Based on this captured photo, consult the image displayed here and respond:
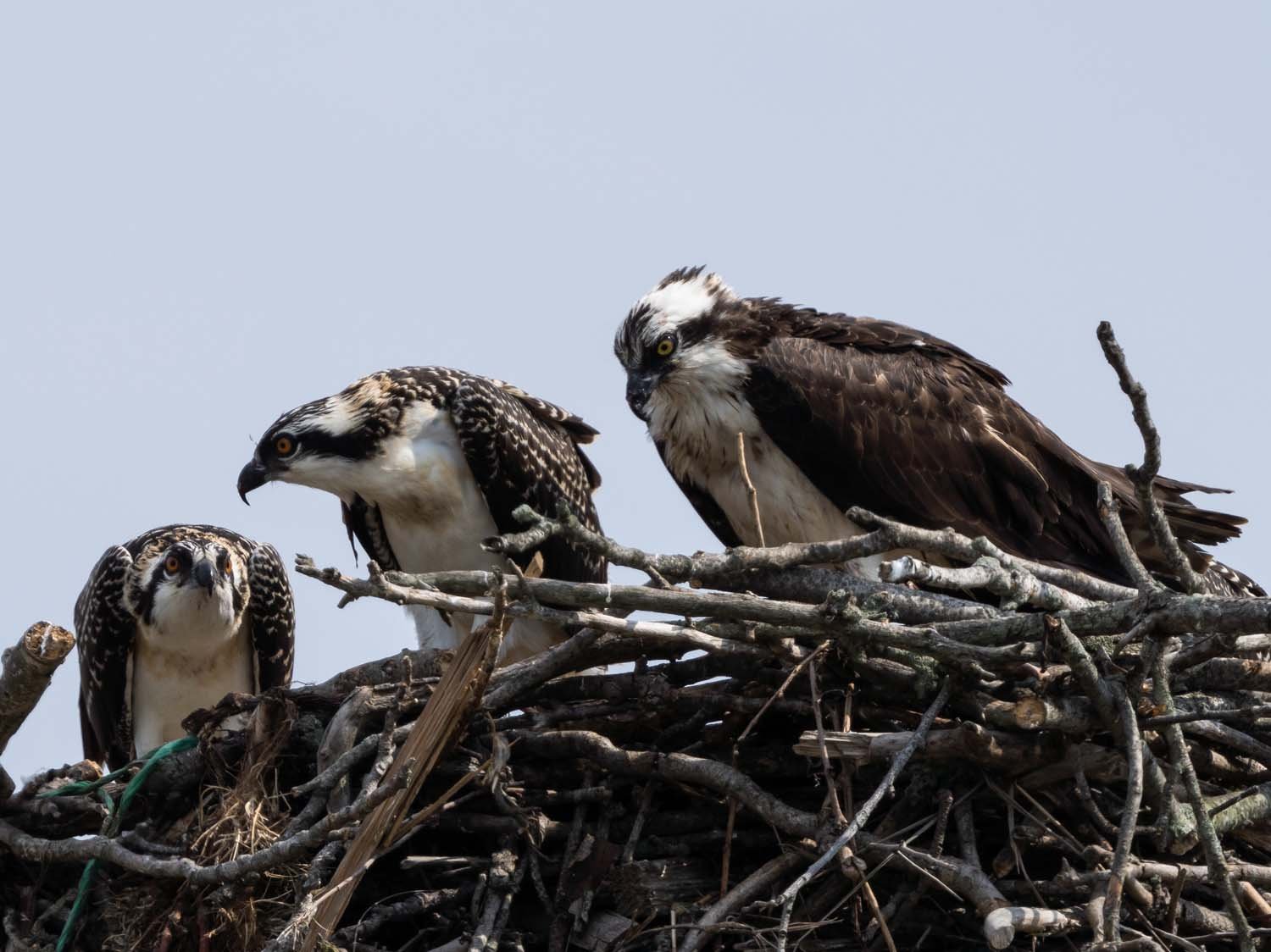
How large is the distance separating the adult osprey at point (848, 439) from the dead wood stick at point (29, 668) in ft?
7.83

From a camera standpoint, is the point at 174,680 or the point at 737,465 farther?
the point at 174,680

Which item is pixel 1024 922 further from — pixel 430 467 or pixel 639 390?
pixel 430 467

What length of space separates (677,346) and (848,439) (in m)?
0.74

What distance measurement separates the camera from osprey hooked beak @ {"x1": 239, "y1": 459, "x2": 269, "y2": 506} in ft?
25.5

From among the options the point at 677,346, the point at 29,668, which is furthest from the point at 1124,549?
the point at 29,668

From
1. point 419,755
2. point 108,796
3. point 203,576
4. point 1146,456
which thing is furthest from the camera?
point 203,576

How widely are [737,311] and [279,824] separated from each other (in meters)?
2.66

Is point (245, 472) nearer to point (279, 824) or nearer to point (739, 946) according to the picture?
point (279, 824)

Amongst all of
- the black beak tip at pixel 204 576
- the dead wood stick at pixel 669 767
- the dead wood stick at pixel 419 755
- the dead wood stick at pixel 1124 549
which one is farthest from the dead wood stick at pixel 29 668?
the dead wood stick at pixel 1124 549

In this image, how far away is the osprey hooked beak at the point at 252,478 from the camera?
7.76 meters

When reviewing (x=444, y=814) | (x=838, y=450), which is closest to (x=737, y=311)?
(x=838, y=450)

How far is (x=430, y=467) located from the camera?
7.71 metres

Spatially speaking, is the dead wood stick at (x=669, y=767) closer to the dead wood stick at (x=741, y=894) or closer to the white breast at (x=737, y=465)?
the dead wood stick at (x=741, y=894)

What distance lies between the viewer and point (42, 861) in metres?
5.78
